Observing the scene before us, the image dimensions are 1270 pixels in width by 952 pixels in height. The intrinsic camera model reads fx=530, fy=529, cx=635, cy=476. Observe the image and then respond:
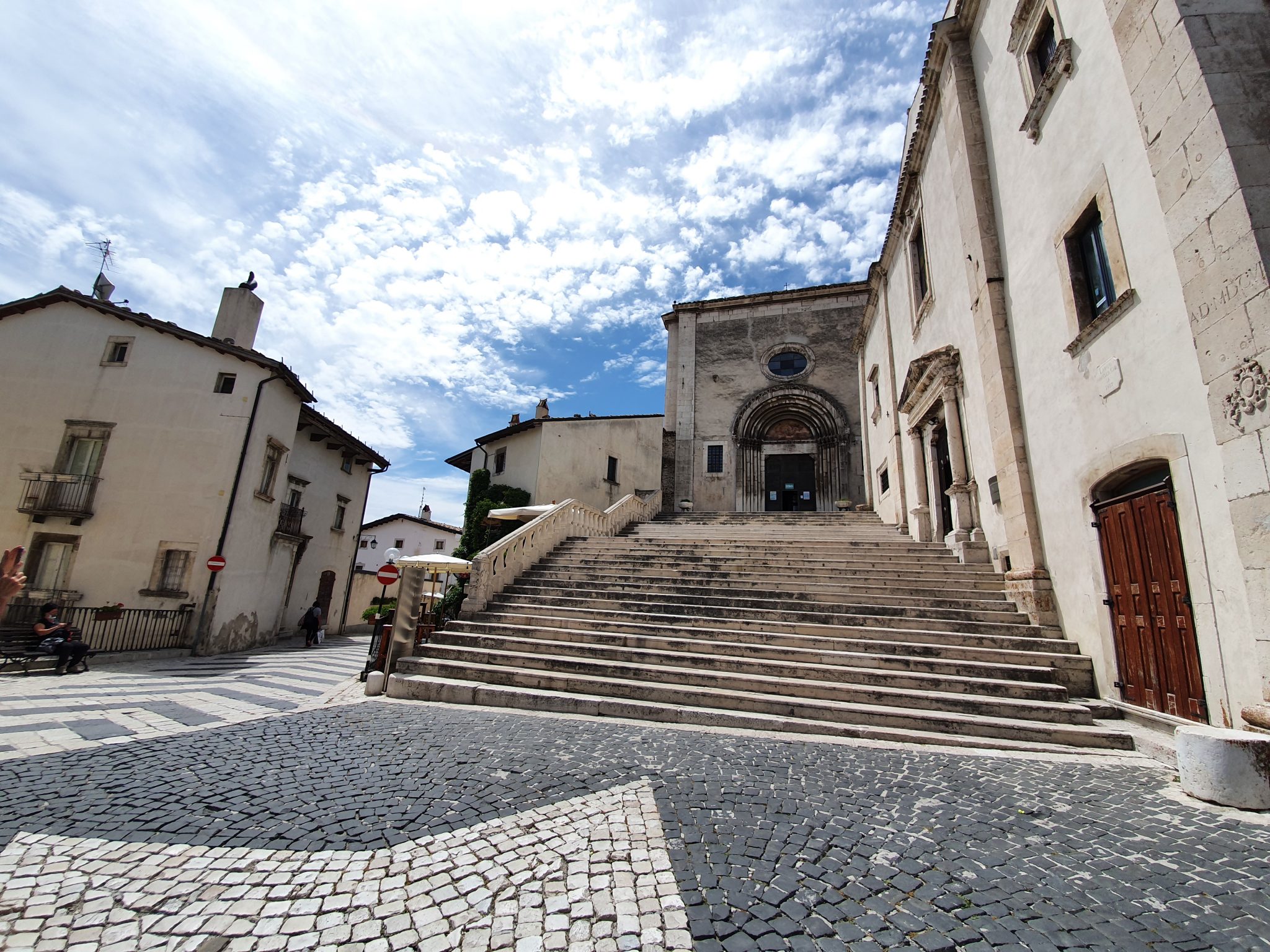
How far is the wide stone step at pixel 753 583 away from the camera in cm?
822

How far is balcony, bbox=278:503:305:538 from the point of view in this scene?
55.7ft

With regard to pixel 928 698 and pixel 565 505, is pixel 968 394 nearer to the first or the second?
pixel 928 698

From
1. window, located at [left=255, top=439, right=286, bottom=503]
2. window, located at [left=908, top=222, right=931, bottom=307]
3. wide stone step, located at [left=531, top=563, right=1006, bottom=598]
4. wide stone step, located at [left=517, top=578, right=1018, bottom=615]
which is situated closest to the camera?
wide stone step, located at [left=517, top=578, right=1018, bottom=615]

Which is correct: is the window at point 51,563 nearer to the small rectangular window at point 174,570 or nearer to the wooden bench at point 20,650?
the small rectangular window at point 174,570

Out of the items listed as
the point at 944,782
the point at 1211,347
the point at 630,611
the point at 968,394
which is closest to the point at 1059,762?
the point at 944,782

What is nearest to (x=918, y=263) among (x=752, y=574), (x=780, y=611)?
(x=752, y=574)

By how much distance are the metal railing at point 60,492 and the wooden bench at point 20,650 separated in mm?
3808

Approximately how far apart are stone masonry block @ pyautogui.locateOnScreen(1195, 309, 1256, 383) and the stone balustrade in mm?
9447

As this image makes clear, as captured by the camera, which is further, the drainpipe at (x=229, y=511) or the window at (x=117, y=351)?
the window at (x=117, y=351)

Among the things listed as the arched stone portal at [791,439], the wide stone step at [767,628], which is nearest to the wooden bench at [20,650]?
the wide stone step at [767,628]

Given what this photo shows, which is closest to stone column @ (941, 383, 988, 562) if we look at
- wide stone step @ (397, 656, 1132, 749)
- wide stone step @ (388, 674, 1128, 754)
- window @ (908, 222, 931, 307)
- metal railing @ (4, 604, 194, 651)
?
window @ (908, 222, 931, 307)

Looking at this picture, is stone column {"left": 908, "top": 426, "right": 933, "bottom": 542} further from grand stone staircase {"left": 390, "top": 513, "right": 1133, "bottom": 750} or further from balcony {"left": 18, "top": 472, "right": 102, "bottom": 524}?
balcony {"left": 18, "top": 472, "right": 102, "bottom": 524}

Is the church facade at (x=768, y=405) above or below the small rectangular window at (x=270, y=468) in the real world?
above

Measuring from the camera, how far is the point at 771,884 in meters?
2.64
